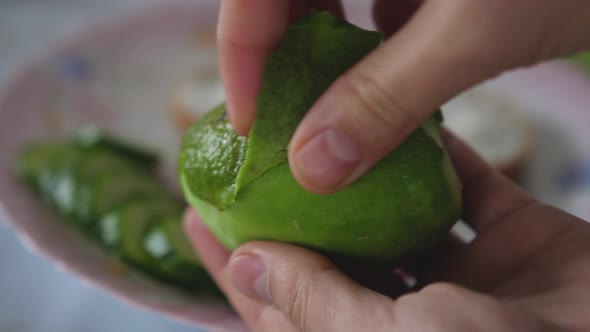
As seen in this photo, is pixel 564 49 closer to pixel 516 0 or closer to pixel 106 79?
pixel 516 0

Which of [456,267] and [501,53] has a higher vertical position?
[501,53]

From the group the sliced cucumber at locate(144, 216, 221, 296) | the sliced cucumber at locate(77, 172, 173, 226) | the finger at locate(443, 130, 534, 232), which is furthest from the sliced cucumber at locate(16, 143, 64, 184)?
the finger at locate(443, 130, 534, 232)

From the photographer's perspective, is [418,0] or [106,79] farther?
[106,79]

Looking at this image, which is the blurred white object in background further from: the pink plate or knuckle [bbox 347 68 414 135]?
knuckle [bbox 347 68 414 135]

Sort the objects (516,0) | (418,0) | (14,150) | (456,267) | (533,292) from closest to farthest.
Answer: (516,0) < (533,292) < (456,267) < (418,0) < (14,150)

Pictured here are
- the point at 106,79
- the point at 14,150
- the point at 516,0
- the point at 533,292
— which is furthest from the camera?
the point at 106,79

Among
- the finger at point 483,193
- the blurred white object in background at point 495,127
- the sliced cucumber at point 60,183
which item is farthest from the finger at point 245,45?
the blurred white object in background at point 495,127

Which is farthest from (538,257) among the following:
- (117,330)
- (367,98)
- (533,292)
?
(117,330)

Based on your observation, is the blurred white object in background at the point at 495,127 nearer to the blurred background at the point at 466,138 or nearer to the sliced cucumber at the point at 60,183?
the blurred background at the point at 466,138
